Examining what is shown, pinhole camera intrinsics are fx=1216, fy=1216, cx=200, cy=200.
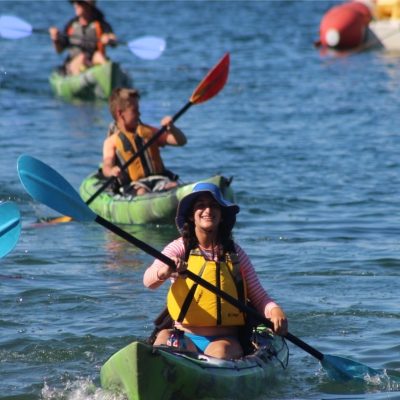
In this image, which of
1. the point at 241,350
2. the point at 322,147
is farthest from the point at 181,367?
the point at 322,147

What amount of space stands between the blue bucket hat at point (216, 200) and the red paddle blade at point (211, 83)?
4199mm

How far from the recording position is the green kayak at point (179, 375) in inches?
205

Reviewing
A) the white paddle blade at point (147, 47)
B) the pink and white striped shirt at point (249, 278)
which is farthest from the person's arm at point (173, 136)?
the white paddle blade at point (147, 47)

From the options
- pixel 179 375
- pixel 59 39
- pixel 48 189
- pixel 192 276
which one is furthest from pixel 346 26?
pixel 179 375

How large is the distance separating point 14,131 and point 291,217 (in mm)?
5879

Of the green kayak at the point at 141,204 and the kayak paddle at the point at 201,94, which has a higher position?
the kayak paddle at the point at 201,94

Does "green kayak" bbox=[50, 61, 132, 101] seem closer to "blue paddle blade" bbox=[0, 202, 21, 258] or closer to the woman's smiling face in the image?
"blue paddle blade" bbox=[0, 202, 21, 258]

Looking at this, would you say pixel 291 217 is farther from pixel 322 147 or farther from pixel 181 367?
pixel 181 367

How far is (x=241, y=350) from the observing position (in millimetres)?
5906

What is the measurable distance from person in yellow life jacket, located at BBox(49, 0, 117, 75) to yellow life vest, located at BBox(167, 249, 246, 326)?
11.2m

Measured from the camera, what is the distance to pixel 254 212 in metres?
10.7

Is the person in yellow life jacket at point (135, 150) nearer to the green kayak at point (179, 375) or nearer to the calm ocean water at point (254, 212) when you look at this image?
the calm ocean water at point (254, 212)

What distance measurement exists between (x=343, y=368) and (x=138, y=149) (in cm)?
404

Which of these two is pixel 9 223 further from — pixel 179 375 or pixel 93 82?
pixel 93 82
